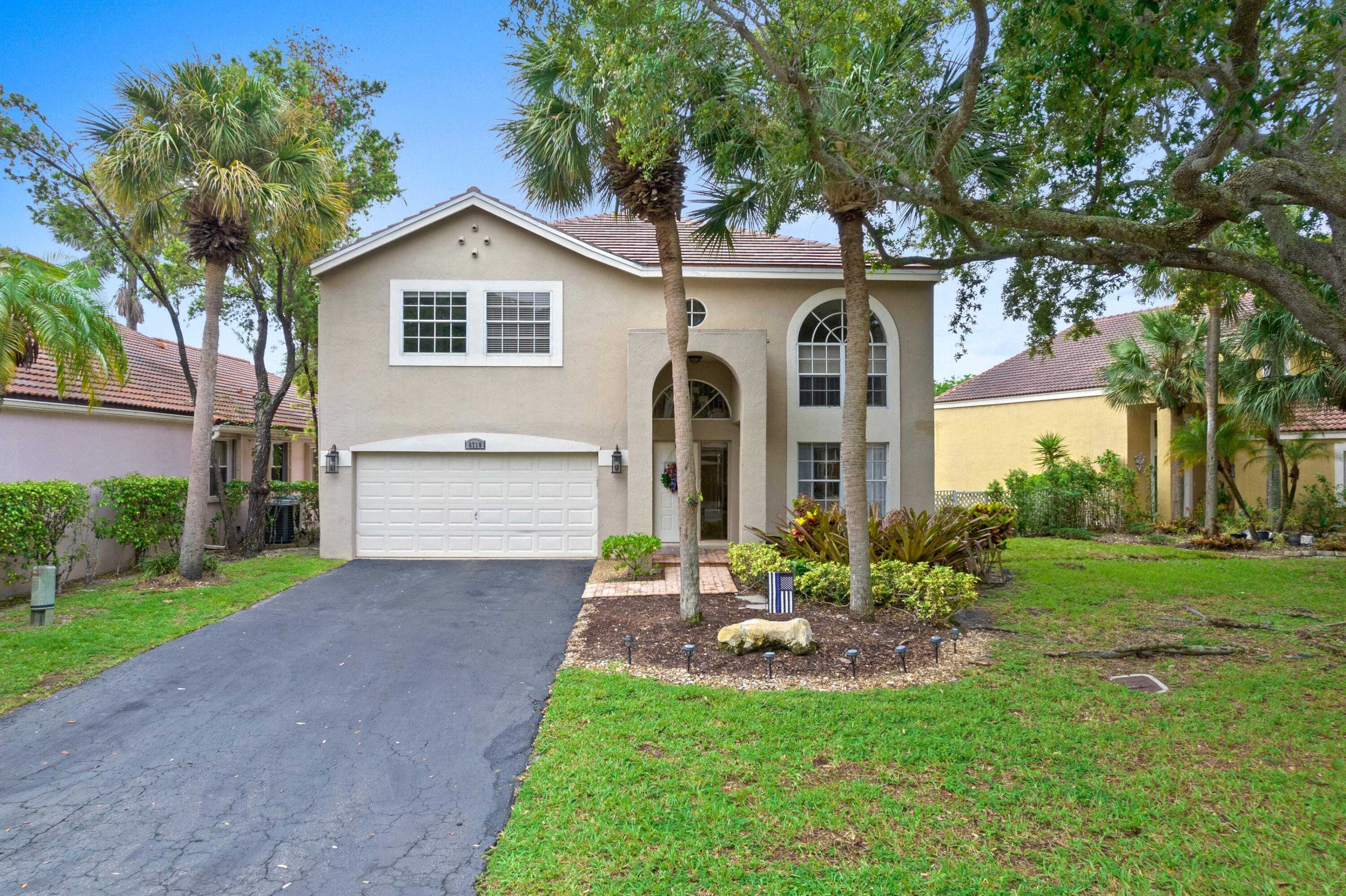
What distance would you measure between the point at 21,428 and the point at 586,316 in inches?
386

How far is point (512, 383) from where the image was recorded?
14555mm

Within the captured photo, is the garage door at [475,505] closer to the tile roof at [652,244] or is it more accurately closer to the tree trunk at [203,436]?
the tree trunk at [203,436]

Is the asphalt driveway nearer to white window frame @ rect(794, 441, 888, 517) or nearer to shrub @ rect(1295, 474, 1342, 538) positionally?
white window frame @ rect(794, 441, 888, 517)

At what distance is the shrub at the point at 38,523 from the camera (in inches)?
393

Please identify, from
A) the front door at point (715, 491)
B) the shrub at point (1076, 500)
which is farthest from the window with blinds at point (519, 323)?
the shrub at point (1076, 500)

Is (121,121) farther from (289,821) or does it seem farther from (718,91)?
(289,821)

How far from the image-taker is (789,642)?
24.8ft

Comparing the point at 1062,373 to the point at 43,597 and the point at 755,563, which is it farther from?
the point at 43,597

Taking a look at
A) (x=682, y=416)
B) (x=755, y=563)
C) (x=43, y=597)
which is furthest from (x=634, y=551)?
(x=43, y=597)

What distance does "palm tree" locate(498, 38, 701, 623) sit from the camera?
862 centimetres

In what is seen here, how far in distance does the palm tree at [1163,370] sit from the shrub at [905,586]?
1344 centimetres

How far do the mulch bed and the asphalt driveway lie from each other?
2.30ft

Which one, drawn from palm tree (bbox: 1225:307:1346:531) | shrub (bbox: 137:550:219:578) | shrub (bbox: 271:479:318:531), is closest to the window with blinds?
shrub (bbox: 137:550:219:578)

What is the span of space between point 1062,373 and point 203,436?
24.2m
